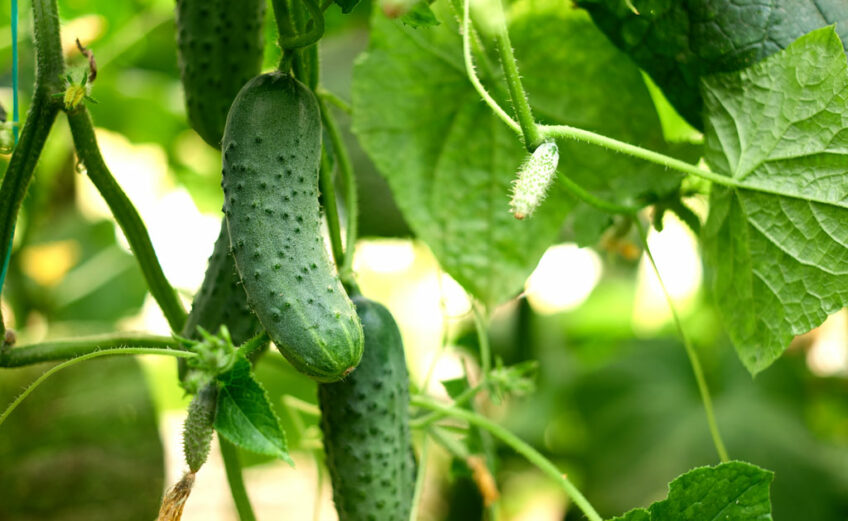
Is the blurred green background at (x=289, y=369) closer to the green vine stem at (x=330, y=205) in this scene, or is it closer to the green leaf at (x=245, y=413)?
the green vine stem at (x=330, y=205)

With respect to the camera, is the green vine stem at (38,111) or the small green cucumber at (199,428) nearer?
the small green cucumber at (199,428)

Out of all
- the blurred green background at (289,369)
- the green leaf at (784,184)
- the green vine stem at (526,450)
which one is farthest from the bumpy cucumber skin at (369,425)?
the blurred green background at (289,369)

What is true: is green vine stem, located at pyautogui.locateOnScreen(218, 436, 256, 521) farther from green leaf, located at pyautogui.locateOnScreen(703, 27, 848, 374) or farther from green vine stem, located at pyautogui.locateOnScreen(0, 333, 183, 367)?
green leaf, located at pyautogui.locateOnScreen(703, 27, 848, 374)

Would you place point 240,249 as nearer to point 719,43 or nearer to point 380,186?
point 719,43

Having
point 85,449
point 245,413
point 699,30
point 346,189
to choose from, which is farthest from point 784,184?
point 85,449

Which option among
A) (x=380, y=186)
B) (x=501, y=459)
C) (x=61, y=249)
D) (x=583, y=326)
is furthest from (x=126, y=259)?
(x=583, y=326)

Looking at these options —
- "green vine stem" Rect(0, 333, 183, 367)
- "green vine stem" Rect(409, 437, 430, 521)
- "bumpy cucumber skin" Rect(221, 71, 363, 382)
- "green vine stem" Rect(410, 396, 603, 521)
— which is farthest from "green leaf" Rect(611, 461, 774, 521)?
"green vine stem" Rect(0, 333, 183, 367)

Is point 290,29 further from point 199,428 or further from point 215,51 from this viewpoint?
point 199,428
